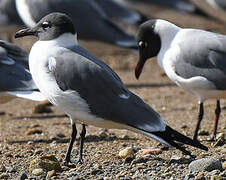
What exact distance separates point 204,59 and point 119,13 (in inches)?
207

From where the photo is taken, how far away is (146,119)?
193 inches

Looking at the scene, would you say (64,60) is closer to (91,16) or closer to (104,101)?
(104,101)

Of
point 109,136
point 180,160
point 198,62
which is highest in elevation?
point 198,62

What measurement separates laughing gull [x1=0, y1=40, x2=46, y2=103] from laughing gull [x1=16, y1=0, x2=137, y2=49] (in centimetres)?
246

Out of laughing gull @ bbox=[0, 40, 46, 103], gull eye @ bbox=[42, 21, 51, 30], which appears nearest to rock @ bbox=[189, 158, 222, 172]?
gull eye @ bbox=[42, 21, 51, 30]

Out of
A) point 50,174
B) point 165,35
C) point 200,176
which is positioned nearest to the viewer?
point 200,176

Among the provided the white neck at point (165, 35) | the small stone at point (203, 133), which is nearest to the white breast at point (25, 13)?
the white neck at point (165, 35)

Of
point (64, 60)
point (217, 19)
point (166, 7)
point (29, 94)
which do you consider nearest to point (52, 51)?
point (64, 60)

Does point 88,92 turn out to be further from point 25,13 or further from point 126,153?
point 25,13

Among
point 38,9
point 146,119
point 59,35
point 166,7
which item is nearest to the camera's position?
point 146,119

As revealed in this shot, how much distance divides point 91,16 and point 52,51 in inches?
181

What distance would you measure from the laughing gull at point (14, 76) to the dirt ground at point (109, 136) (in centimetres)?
41

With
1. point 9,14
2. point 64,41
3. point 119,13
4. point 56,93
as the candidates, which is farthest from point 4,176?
point 119,13

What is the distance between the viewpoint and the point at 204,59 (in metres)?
5.92
